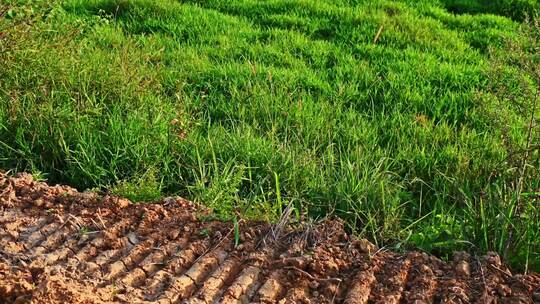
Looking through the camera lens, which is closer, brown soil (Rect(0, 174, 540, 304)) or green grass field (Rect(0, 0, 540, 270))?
brown soil (Rect(0, 174, 540, 304))

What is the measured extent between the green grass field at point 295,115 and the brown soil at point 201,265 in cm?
24

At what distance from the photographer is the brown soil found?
3.40 meters

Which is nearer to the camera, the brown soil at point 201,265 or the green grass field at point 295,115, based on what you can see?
the brown soil at point 201,265

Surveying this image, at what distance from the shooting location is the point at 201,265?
143 inches

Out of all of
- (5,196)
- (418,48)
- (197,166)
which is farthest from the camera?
(418,48)

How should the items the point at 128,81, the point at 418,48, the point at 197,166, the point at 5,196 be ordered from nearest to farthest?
the point at 5,196
the point at 197,166
the point at 128,81
the point at 418,48

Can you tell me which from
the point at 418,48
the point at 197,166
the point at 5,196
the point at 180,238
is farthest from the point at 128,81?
the point at 418,48

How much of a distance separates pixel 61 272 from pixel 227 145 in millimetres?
1710

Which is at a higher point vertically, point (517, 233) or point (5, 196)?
point (517, 233)

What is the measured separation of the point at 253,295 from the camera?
11.3 ft

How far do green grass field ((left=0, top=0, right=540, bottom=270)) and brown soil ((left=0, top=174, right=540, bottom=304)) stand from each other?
0.24 m

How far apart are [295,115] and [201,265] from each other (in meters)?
2.09

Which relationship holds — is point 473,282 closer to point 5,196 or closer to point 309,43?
point 5,196

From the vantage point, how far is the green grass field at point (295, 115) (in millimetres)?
4254
